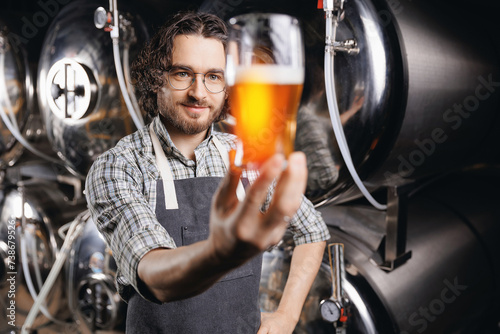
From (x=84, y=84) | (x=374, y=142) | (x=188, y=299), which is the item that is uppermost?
(x=84, y=84)

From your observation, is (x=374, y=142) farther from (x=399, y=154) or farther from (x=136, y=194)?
(x=136, y=194)

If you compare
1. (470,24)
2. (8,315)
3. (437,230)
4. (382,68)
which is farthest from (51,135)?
→ (470,24)

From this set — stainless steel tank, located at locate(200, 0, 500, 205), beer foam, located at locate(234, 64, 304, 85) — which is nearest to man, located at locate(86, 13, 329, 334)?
stainless steel tank, located at locate(200, 0, 500, 205)

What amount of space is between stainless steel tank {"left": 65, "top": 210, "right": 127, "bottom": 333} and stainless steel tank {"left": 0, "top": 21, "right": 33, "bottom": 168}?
795 mm

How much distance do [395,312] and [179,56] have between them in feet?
4.02

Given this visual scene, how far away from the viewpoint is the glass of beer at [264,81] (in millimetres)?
629

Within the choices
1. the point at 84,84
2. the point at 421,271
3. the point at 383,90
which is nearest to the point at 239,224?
the point at 383,90

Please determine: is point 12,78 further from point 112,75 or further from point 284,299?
point 284,299

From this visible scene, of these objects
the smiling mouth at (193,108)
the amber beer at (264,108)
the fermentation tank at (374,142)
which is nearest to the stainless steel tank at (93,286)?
the fermentation tank at (374,142)

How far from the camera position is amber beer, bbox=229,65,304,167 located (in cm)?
63

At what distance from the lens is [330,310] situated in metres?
1.68

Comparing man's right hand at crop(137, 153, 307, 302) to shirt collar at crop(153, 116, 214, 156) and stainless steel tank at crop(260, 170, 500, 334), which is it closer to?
shirt collar at crop(153, 116, 214, 156)

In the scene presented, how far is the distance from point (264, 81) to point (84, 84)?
5.65 feet

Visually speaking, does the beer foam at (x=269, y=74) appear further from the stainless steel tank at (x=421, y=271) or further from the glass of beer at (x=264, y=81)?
the stainless steel tank at (x=421, y=271)
